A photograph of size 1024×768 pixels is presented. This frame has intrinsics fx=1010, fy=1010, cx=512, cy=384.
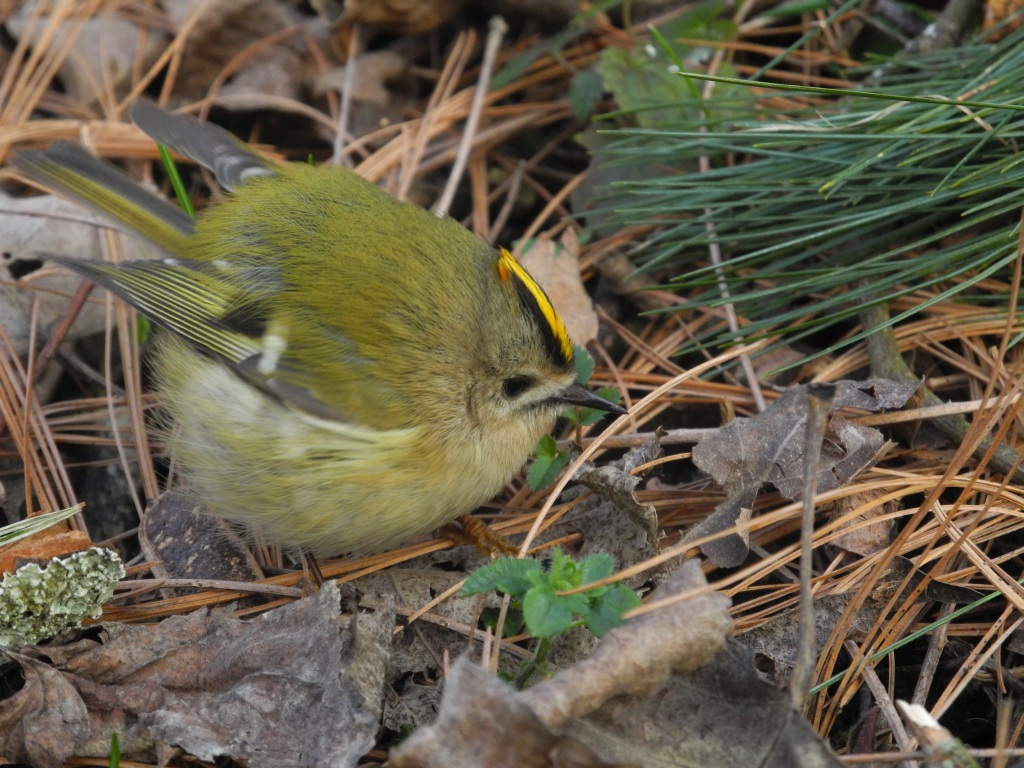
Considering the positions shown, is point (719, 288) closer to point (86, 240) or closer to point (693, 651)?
point (693, 651)

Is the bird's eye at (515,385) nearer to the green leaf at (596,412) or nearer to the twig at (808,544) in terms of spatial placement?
the green leaf at (596,412)

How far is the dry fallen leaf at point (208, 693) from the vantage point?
187 cm

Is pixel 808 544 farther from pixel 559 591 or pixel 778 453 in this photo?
pixel 778 453

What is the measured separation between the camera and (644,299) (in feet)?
10.0

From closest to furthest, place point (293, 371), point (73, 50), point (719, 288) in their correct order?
1. point (293, 371)
2. point (719, 288)
3. point (73, 50)

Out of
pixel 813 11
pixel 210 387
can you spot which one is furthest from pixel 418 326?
pixel 813 11

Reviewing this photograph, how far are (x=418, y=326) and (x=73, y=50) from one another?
2.13 m

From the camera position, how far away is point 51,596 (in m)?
2.03

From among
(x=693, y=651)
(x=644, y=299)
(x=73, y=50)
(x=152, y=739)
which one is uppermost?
(x=73, y=50)

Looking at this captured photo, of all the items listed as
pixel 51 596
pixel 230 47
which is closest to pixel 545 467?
pixel 51 596

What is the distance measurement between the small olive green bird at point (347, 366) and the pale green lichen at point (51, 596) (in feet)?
1.31

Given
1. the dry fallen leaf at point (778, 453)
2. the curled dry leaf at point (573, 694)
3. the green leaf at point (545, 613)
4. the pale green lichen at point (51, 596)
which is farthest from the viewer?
the dry fallen leaf at point (778, 453)

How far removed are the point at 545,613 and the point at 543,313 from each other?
2.71 feet

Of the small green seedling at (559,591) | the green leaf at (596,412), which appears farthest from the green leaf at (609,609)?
the green leaf at (596,412)
